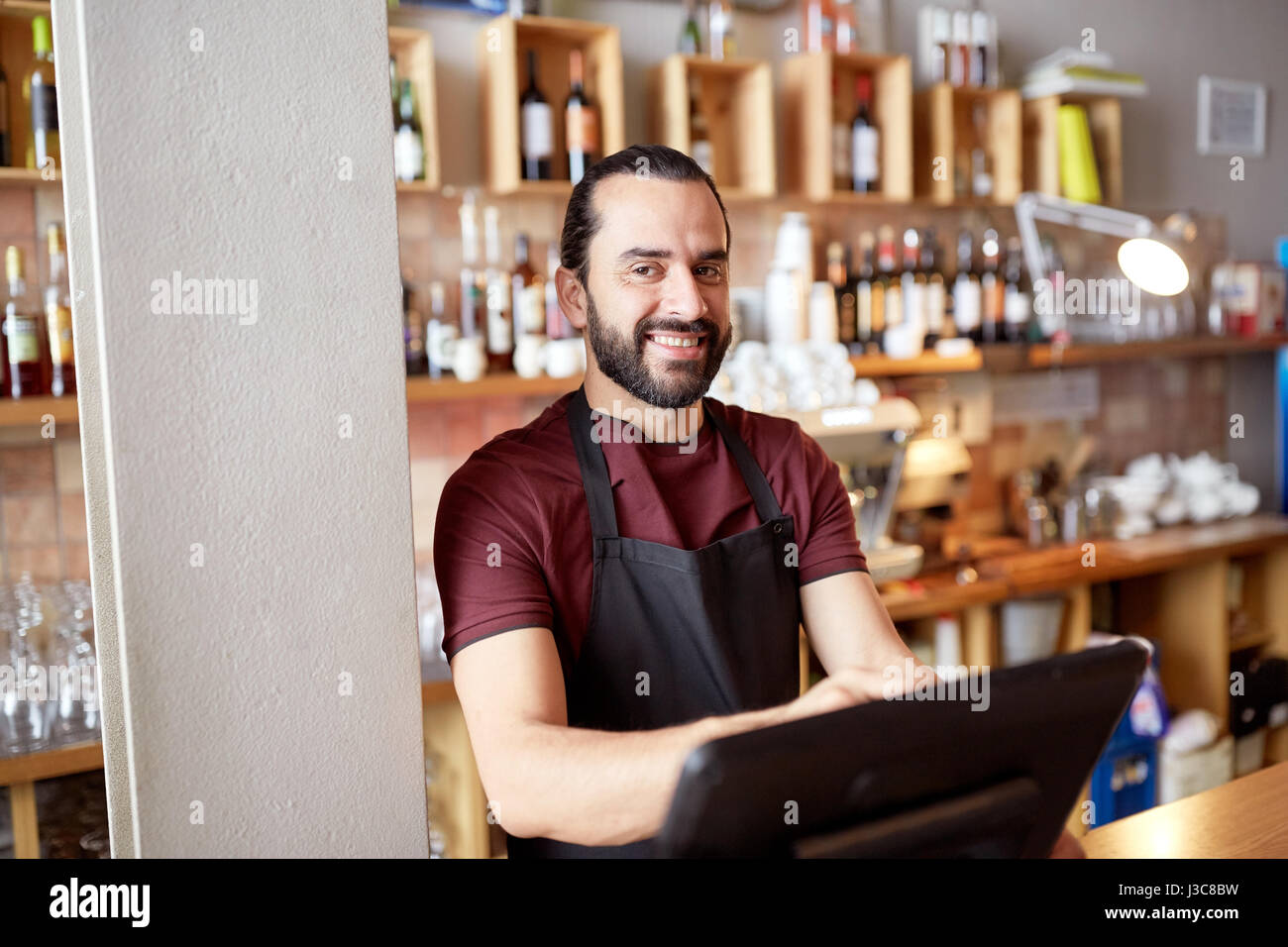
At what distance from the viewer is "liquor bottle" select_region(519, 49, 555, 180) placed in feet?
9.51

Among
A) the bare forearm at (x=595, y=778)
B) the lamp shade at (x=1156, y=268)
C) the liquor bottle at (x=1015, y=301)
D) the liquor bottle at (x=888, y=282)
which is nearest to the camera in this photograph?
the bare forearm at (x=595, y=778)

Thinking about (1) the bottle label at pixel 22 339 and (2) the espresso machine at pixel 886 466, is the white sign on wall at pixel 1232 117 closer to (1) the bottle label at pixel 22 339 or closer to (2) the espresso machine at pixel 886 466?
(2) the espresso machine at pixel 886 466

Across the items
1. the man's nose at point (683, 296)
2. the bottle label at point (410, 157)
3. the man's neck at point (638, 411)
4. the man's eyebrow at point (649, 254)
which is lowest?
the man's neck at point (638, 411)

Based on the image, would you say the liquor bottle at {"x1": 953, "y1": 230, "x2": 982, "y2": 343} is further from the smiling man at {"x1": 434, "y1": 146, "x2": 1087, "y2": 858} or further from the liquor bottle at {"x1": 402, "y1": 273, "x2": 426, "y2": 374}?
the smiling man at {"x1": 434, "y1": 146, "x2": 1087, "y2": 858}

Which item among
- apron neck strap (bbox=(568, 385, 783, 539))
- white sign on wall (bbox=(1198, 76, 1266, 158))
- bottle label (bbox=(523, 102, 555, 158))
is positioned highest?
white sign on wall (bbox=(1198, 76, 1266, 158))

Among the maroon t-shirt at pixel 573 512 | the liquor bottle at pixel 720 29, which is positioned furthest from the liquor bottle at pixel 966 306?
the maroon t-shirt at pixel 573 512

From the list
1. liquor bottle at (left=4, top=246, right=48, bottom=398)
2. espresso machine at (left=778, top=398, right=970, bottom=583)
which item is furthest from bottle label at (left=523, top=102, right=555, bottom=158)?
liquor bottle at (left=4, top=246, right=48, bottom=398)

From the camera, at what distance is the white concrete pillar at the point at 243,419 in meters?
0.99

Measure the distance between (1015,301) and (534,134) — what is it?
1745 millimetres

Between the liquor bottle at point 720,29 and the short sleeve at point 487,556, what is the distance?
208cm

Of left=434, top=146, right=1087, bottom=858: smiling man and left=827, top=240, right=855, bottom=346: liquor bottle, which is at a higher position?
left=827, top=240, right=855, bottom=346: liquor bottle

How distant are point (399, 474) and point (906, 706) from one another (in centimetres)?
56

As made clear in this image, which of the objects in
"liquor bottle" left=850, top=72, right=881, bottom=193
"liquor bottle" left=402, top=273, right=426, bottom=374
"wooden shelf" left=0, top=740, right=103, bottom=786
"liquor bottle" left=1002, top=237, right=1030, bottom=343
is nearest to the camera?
"wooden shelf" left=0, top=740, right=103, bottom=786
